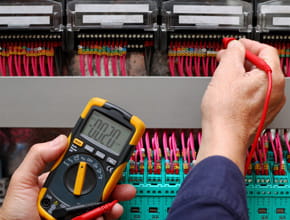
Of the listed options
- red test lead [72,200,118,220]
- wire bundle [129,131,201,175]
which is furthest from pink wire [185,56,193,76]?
red test lead [72,200,118,220]

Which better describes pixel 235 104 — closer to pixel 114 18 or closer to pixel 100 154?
pixel 100 154

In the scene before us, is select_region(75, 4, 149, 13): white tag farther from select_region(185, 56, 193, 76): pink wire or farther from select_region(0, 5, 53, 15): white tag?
select_region(185, 56, 193, 76): pink wire

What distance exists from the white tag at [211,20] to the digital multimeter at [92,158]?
0.44 meters

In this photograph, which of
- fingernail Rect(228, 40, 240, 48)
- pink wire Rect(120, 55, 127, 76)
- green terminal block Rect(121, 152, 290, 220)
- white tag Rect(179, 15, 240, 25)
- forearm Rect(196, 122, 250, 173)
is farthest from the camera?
pink wire Rect(120, 55, 127, 76)

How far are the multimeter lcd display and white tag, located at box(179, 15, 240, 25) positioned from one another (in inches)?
18.4

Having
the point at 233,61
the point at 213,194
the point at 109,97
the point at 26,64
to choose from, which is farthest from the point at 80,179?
the point at 26,64

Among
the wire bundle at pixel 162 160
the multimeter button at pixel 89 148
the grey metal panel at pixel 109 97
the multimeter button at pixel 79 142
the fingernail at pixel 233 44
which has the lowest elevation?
the wire bundle at pixel 162 160

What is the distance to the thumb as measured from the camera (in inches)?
30.9

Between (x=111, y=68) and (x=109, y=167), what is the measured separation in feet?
1.72

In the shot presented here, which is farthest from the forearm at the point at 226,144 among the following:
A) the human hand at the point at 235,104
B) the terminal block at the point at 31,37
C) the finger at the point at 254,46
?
the terminal block at the point at 31,37

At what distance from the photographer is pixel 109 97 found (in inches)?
33.4

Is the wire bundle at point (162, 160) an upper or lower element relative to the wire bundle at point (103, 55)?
lower

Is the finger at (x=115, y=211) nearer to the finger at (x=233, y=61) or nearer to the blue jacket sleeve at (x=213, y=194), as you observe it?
the blue jacket sleeve at (x=213, y=194)

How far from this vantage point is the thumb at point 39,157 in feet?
2.58
